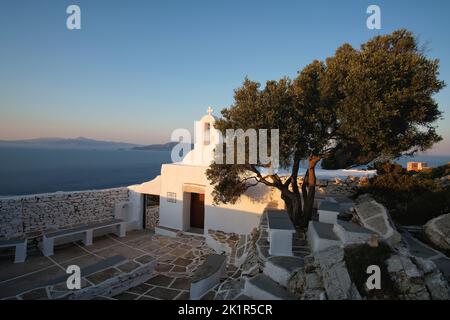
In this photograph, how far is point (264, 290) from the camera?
4.34m

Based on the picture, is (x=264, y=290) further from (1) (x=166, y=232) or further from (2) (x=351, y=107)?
(1) (x=166, y=232)

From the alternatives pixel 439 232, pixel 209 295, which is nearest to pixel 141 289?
pixel 209 295

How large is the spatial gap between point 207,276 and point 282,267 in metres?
2.20

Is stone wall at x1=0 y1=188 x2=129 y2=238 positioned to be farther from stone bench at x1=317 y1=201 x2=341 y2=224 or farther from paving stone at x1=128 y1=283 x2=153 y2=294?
stone bench at x1=317 y1=201 x2=341 y2=224

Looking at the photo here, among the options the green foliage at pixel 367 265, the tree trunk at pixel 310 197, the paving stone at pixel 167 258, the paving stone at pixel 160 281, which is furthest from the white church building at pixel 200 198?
the green foliage at pixel 367 265

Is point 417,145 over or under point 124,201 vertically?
over

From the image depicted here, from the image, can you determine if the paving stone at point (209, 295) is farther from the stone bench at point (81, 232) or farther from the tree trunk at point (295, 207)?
the stone bench at point (81, 232)

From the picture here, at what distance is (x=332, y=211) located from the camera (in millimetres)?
6281

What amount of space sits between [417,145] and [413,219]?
8.51ft

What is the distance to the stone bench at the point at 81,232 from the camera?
29.2 feet

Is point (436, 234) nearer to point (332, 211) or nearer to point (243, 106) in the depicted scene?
point (332, 211)

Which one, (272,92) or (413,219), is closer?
(272,92)

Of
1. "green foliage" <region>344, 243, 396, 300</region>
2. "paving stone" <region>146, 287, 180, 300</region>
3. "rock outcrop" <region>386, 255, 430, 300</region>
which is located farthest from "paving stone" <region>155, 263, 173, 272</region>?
"rock outcrop" <region>386, 255, 430, 300</region>
